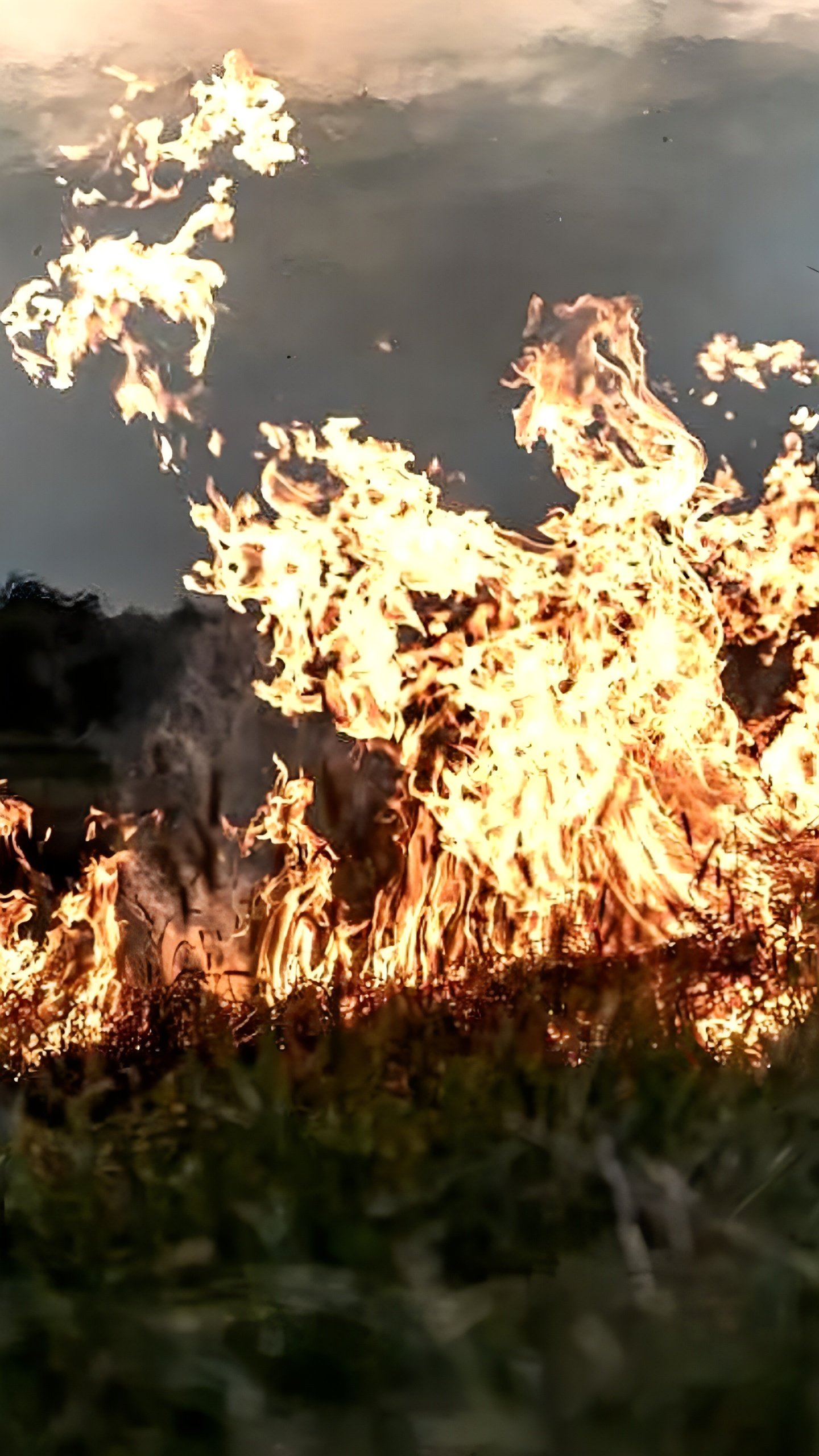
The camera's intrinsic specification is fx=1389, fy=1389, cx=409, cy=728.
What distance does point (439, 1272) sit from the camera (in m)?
1.10

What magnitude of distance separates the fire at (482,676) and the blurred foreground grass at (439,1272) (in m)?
1.76

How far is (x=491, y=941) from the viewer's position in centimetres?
337

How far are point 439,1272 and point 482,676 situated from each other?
2.41 metres

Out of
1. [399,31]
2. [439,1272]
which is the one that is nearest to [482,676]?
[399,31]

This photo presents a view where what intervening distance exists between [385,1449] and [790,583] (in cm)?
282

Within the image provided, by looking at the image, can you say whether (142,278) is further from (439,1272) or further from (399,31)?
(439,1272)

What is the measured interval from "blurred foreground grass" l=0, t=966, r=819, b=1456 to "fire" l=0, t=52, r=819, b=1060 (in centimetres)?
176

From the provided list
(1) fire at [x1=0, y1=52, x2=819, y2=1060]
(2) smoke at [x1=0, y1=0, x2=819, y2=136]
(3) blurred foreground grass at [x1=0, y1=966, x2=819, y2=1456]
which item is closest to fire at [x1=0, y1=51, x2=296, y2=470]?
(1) fire at [x1=0, y1=52, x2=819, y2=1060]

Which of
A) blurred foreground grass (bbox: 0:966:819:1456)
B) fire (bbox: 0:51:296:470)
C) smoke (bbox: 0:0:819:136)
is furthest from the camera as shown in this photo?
fire (bbox: 0:51:296:470)

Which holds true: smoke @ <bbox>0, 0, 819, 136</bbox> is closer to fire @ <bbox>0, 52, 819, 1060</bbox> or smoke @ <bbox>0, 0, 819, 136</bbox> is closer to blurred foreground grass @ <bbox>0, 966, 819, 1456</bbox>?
fire @ <bbox>0, 52, 819, 1060</bbox>

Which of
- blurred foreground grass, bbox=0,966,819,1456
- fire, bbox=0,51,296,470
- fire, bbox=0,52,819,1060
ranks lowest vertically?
blurred foreground grass, bbox=0,966,819,1456

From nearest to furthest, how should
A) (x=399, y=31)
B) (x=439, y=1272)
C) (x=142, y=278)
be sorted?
(x=439, y=1272) < (x=399, y=31) < (x=142, y=278)

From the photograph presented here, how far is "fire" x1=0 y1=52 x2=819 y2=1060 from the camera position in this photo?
10.9 ft

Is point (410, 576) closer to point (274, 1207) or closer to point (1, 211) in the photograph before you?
point (1, 211)
